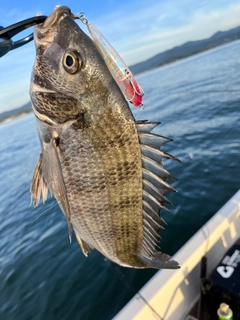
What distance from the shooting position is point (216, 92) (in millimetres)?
23062

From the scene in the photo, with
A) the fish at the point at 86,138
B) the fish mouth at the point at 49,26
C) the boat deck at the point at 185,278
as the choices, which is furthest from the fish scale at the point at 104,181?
the boat deck at the point at 185,278

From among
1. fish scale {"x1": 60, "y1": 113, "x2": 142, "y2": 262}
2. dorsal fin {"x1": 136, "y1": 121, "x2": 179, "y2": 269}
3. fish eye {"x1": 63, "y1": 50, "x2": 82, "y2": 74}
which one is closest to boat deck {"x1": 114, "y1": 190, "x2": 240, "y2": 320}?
dorsal fin {"x1": 136, "y1": 121, "x2": 179, "y2": 269}

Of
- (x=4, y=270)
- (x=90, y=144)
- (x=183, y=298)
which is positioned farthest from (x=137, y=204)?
(x=4, y=270)

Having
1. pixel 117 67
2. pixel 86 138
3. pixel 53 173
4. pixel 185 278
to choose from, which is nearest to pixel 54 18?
pixel 117 67

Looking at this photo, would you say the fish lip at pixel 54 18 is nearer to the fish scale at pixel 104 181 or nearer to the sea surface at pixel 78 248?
the fish scale at pixel 104 181

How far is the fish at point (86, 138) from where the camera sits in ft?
5.79

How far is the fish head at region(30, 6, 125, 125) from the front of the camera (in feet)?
5.78

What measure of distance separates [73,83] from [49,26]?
0.36 meters

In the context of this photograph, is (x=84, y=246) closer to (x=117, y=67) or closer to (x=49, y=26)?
(x=117, y=67)

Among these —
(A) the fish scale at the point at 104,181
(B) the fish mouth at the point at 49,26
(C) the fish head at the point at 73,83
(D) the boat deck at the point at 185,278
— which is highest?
(B) the fish mouth at the point at 49,26

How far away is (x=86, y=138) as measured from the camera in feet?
6.09

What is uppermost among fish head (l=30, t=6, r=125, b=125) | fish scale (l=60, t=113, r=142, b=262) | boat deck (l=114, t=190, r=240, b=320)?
fish head (l=30, t=6, r=125, b=125)

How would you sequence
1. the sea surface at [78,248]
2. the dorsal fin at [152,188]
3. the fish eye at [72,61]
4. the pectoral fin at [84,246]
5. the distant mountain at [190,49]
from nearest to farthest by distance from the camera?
the fish eye at [72,61], the dorsal fin at [152,188], the pectoral fin at [84,246], the sea surface at [78,248], the distant mountain at [190,49]

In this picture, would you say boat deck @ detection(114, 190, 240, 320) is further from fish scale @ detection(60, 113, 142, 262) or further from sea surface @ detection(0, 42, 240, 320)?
fish scale @ detection(60, 113, 142, 262)
